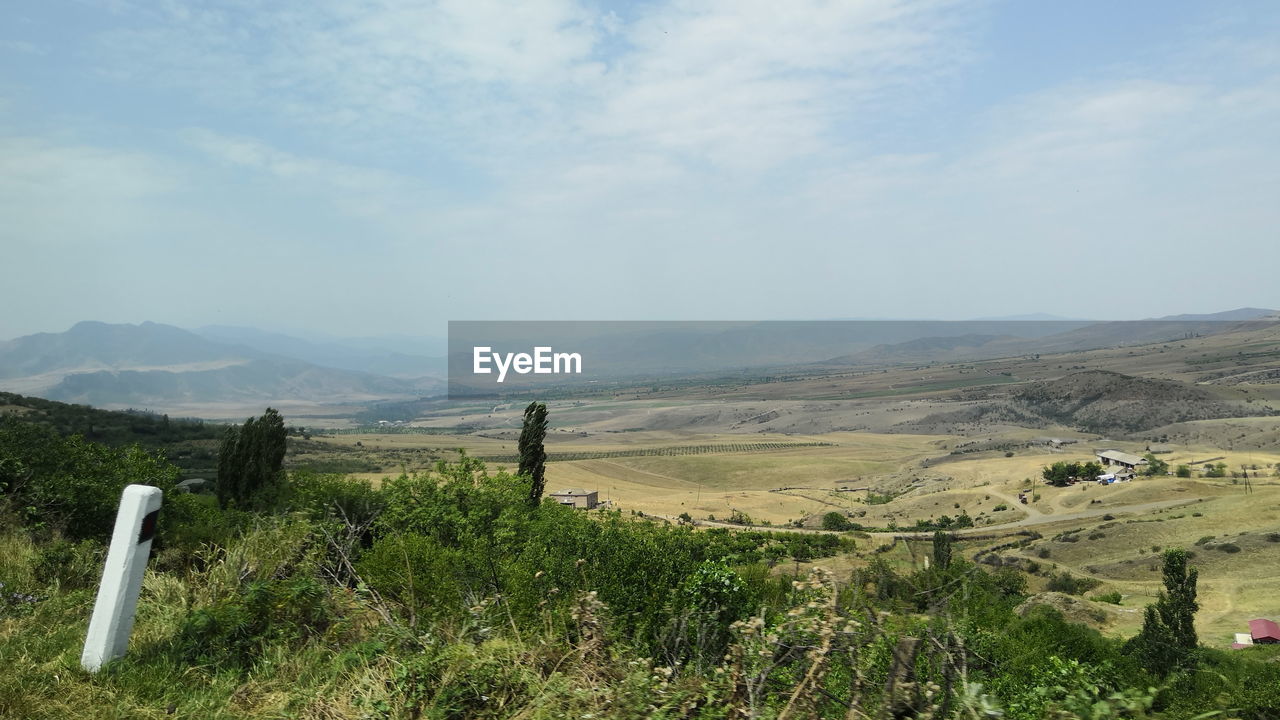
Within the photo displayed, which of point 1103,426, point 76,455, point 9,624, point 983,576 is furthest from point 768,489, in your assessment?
point 9,624

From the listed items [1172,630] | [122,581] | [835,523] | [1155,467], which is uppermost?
[122,581]

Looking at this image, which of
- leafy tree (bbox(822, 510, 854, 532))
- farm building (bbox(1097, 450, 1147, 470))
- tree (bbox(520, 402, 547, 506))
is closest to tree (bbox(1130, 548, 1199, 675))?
tree (bbox(520, 402, 547, 506))

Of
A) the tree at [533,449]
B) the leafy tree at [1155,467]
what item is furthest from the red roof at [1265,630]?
the leafy tree at [1155,467]

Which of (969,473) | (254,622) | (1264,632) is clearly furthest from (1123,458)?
(254,622)

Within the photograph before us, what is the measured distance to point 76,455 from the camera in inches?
582

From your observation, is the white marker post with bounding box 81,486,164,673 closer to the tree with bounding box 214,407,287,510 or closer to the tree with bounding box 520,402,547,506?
the tree with bounding box 214,407,287,510

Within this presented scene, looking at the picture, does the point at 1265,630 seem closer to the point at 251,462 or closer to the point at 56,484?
the point at 56,484

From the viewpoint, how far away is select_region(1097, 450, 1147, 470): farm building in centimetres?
7788

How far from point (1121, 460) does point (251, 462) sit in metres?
83.6

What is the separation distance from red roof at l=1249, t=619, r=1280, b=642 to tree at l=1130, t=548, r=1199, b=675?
4.34 metres

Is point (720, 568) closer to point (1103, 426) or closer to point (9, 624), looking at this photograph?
point (9, 624)

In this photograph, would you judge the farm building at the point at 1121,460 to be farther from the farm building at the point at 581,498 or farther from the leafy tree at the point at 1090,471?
the farm building at the point at 581,498

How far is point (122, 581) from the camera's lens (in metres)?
5.82

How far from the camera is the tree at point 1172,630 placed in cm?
2450
